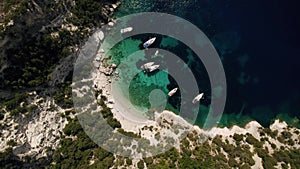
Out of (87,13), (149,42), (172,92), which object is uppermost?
(149,42)

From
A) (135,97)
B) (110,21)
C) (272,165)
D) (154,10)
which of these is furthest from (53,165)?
(272,165)

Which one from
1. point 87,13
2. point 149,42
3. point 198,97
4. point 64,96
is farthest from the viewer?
point 198,97

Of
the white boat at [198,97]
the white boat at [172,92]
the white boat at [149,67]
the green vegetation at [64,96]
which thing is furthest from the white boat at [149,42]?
the green vegetation at [64,96]

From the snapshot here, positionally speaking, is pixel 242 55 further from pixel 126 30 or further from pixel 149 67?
pixel 126 30

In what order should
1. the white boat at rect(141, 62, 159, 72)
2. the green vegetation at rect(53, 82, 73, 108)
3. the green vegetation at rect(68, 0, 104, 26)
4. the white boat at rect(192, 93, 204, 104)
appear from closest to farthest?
the green vegetation at rect(53, 82, 73, 108)
the green vegetation at rect(68, 0, 104, 26)
the white boat at rect(141, 62, 159, 72)
the white boat at rect(192, 93, 204, 104)

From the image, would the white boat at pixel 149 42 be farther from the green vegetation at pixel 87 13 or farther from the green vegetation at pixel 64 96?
the green vegetation at pixel 64 96

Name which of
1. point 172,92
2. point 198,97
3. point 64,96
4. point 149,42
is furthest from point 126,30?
point 198,97

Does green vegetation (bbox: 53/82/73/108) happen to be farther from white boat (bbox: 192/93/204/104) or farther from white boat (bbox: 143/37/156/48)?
white boat (bbox: 192/93/204/104)

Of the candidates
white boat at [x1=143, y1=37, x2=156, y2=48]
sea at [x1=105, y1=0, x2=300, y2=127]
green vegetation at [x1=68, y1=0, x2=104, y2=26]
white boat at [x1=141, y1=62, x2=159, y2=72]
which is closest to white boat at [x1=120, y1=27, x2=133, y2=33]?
sea at [x1=105, y1=0, x2=300, y2=127]
